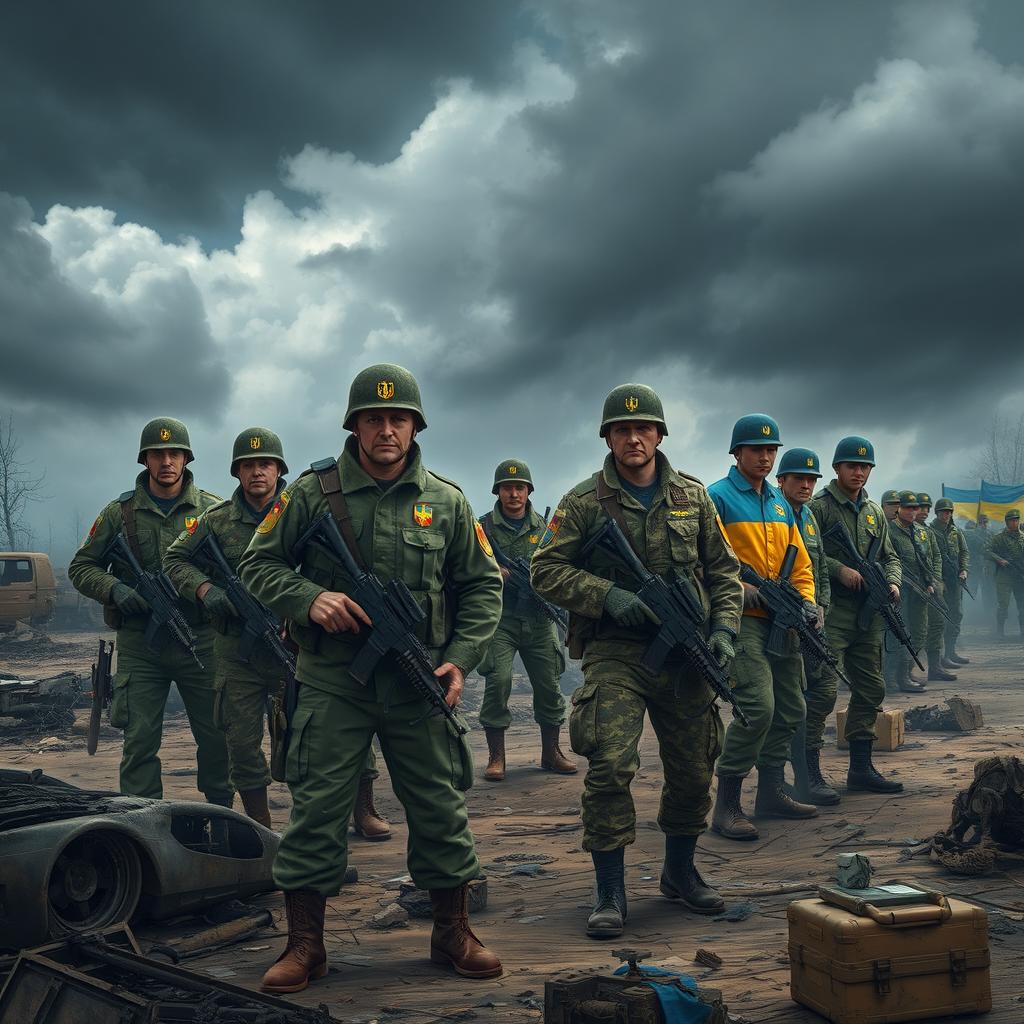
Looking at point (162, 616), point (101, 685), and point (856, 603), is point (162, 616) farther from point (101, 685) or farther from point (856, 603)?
point (856, 603)

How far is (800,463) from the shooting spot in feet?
24.3

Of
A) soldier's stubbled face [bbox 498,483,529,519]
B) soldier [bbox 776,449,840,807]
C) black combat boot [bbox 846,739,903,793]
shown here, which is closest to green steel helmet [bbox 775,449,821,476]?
soldier [bbox 776,449,840,807]

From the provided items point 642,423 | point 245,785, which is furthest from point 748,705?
point 245,785

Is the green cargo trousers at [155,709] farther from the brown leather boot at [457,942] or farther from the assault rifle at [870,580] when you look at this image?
the assault rifle at [870,580]

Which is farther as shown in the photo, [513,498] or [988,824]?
[513,498]

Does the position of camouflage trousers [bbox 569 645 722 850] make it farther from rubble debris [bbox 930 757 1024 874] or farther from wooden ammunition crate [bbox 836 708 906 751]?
wooden ammunition crate [bbox 836 708 906 751]

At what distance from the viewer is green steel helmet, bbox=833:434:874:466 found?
788 cm

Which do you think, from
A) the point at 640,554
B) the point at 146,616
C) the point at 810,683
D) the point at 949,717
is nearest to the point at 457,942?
the point at 640,554

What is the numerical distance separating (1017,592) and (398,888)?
58.2 ft

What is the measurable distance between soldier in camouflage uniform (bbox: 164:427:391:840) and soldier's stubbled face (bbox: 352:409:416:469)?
2383 millimetres

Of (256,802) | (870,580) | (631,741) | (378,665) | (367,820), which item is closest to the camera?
(378,665)

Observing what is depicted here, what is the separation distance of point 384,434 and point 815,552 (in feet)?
13.5

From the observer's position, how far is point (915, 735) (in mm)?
10727

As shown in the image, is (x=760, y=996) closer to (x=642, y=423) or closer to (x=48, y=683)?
(x=642, y=423)
